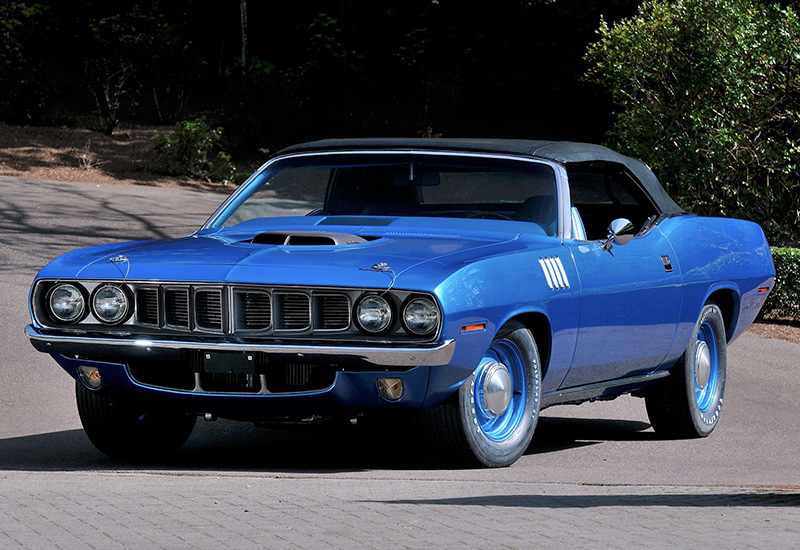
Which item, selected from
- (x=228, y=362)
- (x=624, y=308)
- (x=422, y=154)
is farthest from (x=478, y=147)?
(x=228, y=362)

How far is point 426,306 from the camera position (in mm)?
5785

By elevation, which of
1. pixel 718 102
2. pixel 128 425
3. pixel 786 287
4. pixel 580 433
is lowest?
pixel 786 287

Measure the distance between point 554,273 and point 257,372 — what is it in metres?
1.70

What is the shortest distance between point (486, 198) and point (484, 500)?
2.97 m

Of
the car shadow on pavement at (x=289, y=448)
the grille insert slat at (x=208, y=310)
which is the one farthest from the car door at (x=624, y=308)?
→ the grille insert slat at (x=208, y=310)

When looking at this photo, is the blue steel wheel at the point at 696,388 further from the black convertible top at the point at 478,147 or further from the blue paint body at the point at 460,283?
the black convertible top at the point at 478,147

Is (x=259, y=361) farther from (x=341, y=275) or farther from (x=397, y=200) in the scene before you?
(x=397, y=200)

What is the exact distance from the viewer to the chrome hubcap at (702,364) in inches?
339

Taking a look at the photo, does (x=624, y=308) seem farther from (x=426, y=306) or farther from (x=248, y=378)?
(x=248, y=378)

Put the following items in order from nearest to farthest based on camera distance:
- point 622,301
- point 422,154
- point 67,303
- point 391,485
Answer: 1. point 391,485
2. point 67,303
3. point 622,301
4. point 422,154

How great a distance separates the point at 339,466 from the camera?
671 cm

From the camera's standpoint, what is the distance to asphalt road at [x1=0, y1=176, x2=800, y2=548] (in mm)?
4383

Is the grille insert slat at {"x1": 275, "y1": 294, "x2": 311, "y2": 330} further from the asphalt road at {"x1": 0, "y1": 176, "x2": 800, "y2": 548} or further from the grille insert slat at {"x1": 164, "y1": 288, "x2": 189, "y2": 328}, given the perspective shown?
the asphalt road at {"x1": 0, "y1": 176, "x2": 800, "y2": 548}

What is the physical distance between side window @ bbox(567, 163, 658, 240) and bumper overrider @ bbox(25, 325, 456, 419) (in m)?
2.68
